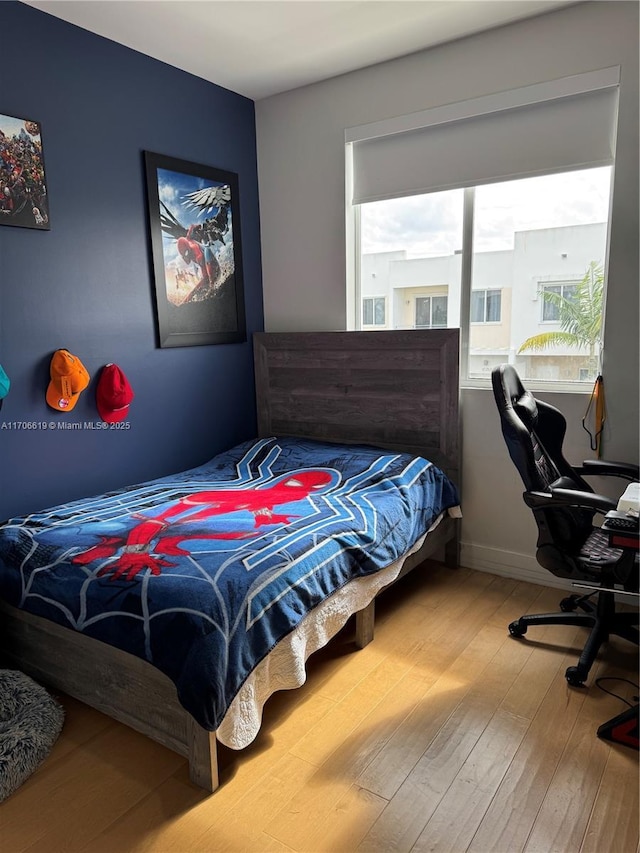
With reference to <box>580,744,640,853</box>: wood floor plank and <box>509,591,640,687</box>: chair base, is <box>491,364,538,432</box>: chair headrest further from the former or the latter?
<box>580,744,640,853</box>: wood floor plank

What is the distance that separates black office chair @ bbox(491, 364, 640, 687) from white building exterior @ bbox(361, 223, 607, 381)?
1.73 feet

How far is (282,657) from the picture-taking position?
189 centimetres

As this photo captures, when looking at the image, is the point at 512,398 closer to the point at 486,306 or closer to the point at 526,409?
the point at 526,409

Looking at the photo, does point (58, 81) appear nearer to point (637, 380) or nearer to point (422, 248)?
point (422, 248)

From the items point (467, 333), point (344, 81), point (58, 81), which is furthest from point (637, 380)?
point (58, 81)

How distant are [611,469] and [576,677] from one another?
878 mm

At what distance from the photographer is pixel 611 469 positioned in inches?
99.7

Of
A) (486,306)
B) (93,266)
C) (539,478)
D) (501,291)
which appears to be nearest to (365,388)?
(486,306)

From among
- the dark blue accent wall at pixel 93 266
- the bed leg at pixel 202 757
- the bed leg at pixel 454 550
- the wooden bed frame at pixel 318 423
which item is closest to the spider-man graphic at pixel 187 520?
the wooden bed frame at pixel 318 423

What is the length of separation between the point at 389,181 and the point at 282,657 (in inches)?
100

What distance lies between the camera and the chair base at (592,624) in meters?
2.20

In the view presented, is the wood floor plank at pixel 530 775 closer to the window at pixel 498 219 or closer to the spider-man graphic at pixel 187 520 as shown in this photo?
the spider-man graphic at pixel 187 520

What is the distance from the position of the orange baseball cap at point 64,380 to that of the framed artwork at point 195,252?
57cm

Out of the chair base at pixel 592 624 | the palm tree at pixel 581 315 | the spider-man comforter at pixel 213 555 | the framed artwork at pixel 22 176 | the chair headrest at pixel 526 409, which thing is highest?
the framed artwork at pixel 22 176
